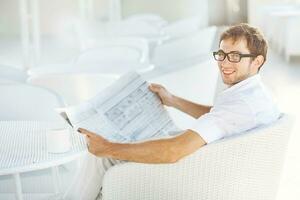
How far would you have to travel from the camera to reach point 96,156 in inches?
64.2

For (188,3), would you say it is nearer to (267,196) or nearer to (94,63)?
(94,63)

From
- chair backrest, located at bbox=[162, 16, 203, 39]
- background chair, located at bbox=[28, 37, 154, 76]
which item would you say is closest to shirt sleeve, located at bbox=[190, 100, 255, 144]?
background chair, located at bbox=[28, 37, 154, 76]

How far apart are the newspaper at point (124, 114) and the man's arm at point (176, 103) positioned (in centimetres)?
3

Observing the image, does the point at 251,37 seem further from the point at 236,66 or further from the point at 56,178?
the point at 56,178

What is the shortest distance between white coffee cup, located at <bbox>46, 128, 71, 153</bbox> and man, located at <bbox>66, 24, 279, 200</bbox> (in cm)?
9

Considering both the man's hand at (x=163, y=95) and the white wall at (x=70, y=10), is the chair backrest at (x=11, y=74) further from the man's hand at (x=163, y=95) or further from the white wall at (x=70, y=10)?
the man's hand at (x=163, y=95)

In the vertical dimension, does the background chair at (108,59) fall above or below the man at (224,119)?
below


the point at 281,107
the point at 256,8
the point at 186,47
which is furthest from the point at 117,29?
the point at 256,8

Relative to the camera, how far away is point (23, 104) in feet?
8.18

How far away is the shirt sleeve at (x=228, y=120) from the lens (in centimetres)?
154

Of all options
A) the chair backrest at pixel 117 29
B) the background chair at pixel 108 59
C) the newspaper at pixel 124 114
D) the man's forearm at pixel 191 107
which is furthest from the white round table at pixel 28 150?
the chair backrest at pixel 117 29

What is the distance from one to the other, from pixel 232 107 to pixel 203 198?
9.7 inches

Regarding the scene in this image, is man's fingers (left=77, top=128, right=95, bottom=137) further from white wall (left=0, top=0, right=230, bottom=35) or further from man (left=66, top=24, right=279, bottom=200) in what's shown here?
white wall (left=0, top=0, right=230, bottom=35)

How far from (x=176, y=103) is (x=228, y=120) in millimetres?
487
